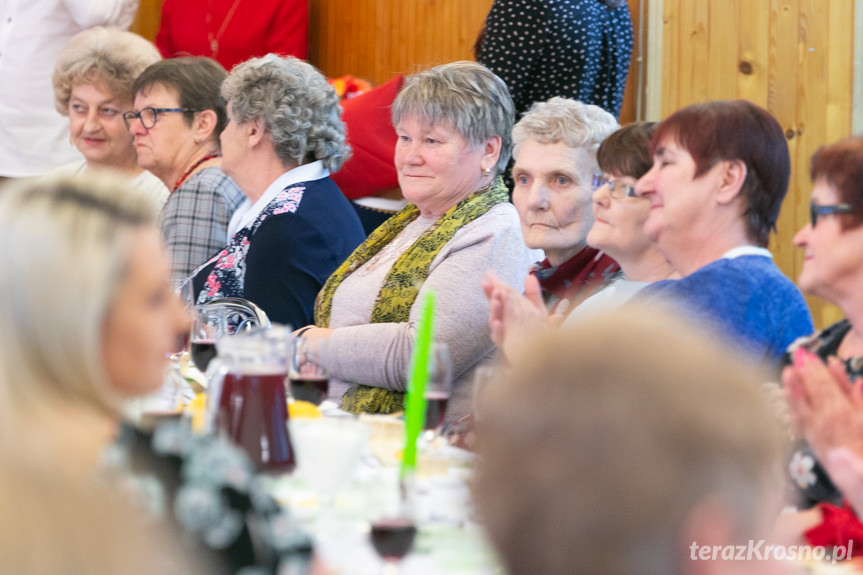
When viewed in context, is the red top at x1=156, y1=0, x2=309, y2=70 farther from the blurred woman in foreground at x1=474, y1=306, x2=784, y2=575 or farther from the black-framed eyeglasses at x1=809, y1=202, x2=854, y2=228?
the blurred woman in foreground at x1=474, y1=306, x2=784, y2=575

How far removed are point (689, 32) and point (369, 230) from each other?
4.77ft

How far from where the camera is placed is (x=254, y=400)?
1.51 metres

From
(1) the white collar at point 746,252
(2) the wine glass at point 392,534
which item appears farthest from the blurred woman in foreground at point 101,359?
(1) the white collar at point 746,252

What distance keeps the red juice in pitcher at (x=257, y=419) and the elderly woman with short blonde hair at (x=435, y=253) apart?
975 mm

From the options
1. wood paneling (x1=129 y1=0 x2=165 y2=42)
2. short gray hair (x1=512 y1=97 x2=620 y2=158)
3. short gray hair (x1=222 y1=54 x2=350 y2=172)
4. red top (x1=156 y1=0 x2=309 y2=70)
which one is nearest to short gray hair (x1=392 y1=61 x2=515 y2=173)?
short gray hair (x1=512 y1=97 x2=620 y2=158)

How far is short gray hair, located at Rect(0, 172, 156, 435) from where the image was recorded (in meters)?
0.86

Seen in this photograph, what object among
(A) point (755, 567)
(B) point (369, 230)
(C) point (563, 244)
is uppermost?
(A) point (755, 567)

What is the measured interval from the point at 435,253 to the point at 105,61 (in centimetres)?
210

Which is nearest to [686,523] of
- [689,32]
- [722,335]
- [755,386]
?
[755,386]

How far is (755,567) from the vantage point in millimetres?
760

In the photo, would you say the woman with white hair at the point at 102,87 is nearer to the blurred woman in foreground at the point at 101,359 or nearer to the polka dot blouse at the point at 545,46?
the polka dot blouse at the point at 545,46

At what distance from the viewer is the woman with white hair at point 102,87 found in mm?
4090

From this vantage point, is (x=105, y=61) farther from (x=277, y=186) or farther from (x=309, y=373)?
(x=309, y=373)

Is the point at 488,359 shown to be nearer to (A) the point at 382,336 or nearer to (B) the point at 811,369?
(A) the point at 382,336
